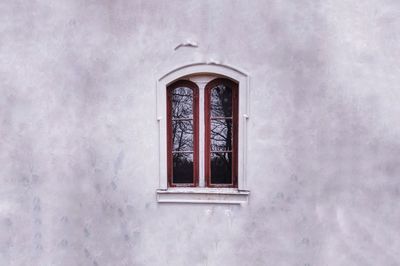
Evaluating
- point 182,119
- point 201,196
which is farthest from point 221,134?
point 201,196

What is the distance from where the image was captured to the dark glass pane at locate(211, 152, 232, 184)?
5141mm

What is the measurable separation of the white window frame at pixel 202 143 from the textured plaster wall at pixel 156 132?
0.28 feet

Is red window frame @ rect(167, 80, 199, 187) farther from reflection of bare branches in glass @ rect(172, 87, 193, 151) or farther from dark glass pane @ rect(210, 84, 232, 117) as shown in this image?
dark glass pane @ rect(210, 84, 232, 117)

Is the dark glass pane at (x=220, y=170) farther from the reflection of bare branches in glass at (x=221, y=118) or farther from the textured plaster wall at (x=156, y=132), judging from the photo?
the textured plaster wall at (x=156, y=132)

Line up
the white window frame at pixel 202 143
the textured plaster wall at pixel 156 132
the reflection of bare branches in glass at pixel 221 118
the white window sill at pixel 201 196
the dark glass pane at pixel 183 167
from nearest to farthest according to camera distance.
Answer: the textured plaster wall at pixel 156 132, the white window frame at pixel 202 143, the white window sill at pixel 201 196, the reflection of bare branches in glass at pixel 221 118, the dark glass pane at pixel 183 167

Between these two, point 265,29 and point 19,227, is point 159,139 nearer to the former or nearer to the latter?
point 265,29

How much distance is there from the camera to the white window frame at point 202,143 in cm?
484

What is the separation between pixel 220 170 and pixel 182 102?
102 cm

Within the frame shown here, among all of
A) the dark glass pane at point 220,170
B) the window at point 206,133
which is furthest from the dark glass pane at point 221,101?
the dark glass pane at point 220,170

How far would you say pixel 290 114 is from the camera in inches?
189

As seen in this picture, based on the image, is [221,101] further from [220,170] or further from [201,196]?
[201,196]

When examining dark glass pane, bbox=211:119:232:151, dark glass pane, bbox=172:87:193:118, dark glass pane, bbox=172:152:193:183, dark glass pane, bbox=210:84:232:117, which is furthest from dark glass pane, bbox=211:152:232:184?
dark glass pane, bbox=172:87:193:118

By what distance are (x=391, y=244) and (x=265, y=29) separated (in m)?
3.06

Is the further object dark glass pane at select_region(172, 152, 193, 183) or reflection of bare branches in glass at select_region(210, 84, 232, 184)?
dark glass pane at select_region(172, 152, 193, 183)
